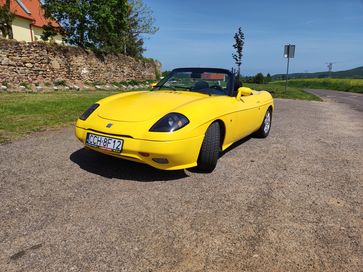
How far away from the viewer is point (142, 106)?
336cm

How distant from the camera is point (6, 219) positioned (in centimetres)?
229

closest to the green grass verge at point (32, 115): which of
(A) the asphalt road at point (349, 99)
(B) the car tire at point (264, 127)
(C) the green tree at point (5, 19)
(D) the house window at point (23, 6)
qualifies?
(B) the car tire at point (264, 127)

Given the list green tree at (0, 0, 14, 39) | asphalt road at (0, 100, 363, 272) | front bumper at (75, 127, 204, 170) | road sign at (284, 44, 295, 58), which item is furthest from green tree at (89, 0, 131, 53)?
front bumper at (75, 127, 204, 170)

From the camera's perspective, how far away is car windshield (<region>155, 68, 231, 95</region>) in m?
4.14

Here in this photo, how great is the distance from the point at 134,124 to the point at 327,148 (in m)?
3.46

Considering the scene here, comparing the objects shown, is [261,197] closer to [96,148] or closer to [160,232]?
[160,232]

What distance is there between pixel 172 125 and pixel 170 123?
37 mm

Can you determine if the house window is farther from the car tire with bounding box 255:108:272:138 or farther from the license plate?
the license plate

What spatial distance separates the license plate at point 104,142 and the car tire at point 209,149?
0.92 metres

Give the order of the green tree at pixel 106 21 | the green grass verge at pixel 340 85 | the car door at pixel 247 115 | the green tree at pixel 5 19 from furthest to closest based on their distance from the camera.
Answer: the green grass verge at pixel 340 85
the green tree at pixel 106 21
the green tree at pixel 5 19
the car door at pixel 247 115

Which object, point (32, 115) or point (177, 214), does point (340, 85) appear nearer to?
point (32, 115)

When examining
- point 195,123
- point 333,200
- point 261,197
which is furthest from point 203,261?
point 333,200

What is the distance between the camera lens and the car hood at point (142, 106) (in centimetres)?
313

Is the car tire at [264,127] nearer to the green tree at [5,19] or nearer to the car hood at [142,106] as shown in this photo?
the car hood at [142,106]
